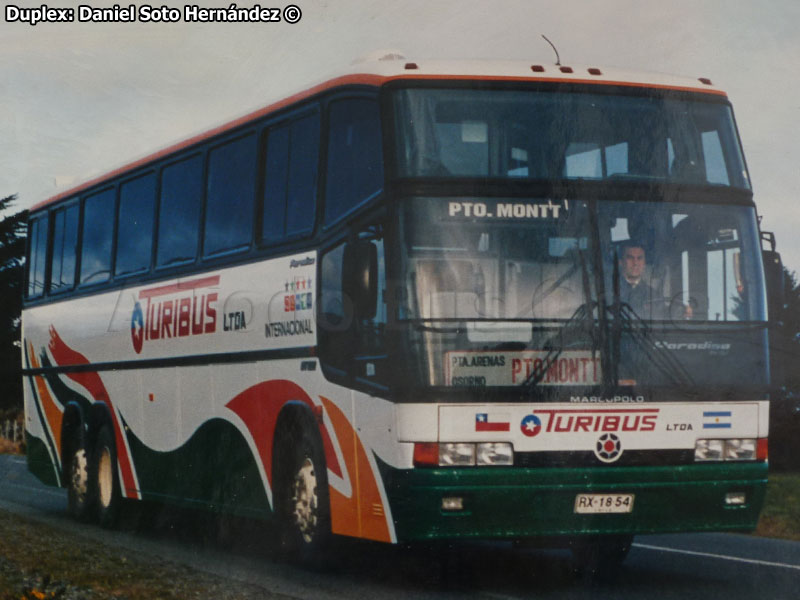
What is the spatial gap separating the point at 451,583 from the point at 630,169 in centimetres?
335

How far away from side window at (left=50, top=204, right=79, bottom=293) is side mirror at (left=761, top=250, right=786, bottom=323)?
31.9 feet

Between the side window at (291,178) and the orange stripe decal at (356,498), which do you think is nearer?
the orange stripe decal at (356,498)

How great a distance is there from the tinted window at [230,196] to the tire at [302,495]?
2015mm

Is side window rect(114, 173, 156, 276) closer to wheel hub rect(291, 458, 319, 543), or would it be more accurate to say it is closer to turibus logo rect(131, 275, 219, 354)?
turibus logo rect(131, 275, 219, 354)

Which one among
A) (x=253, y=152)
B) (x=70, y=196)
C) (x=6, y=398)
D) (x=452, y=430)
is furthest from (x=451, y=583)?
(x=6, y=398)

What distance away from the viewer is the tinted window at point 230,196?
1327 cm

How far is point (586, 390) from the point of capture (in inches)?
401

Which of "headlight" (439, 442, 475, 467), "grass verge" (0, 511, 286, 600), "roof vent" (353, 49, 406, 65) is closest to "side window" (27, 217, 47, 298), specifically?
"grass verge" (0, 511, 286, 600)

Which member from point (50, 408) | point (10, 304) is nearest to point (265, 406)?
point (50, 408)

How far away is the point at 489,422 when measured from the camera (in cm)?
1004

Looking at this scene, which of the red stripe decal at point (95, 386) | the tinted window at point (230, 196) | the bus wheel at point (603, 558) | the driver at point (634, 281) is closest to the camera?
the driver at point (634, 281)

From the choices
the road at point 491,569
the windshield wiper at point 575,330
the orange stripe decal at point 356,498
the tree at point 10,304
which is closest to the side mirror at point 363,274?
the orange stripe decal at point 356,498

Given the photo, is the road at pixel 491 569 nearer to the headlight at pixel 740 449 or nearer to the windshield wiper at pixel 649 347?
the headlight at pixel 740 449

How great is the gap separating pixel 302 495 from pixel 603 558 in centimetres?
249
